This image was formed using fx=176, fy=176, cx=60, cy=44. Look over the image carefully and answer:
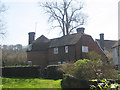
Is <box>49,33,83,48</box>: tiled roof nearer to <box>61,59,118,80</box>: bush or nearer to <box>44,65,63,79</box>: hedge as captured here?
<box>44,65,63,79</box>: hedge

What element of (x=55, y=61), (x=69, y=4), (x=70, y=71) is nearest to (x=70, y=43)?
(x=55, y=61)

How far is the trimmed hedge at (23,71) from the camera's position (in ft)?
84.3

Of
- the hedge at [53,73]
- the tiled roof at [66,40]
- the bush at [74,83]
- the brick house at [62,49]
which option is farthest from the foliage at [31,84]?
the tiled roof at [66,40]

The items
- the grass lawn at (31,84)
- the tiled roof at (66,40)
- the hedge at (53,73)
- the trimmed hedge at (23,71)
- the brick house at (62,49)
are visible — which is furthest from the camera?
the tiled roof at (66,40)

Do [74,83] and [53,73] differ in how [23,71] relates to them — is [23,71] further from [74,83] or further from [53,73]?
[74,83]

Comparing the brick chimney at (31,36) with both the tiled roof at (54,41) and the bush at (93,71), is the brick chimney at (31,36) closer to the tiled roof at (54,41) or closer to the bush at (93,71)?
the tiled roof at (54,41)

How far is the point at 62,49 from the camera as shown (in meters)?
33.8

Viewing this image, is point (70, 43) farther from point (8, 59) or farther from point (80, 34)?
point (8, 59)

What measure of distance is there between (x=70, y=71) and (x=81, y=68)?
163cm

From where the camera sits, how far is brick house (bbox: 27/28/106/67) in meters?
31.8

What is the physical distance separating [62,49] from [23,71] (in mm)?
9907

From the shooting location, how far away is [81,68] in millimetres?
14523

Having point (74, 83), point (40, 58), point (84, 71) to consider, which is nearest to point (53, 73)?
point (84, 71)

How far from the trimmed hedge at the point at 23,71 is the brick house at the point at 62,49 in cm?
801
